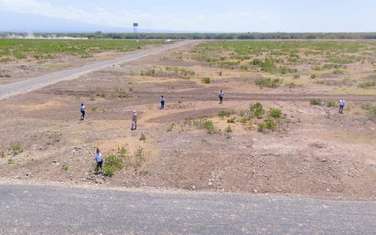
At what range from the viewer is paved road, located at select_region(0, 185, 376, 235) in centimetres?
1112

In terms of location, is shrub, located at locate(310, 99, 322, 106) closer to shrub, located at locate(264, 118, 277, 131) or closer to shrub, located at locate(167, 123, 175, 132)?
shrub, located at locate(264, 118, 277, 131)

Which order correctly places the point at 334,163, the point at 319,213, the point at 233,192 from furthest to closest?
the point at 334,163
the point at 233,192
the point at 319,213

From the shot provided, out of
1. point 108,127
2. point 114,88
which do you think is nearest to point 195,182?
point 108,127

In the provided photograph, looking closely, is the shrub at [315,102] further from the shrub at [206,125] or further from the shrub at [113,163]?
the shrub at [113,163]

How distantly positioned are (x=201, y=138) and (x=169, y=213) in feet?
27.2

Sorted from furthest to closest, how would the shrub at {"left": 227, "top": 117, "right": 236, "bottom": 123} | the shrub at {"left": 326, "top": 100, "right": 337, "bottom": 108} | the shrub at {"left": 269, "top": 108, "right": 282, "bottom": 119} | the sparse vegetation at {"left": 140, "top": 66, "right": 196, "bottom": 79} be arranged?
the sparse vegetation at {"left": 140, "top": 66, "right": 196, "bottom": 79}, the shrub at {"left": 326, "top": 100, "right": 337, "bottom": 108}, the shrub at {"left": 269, "top": 108, "right": 282, "bottom": 119}, the shrub at {"left": 227, "top": 117, "right": 236, "bottom": 123}

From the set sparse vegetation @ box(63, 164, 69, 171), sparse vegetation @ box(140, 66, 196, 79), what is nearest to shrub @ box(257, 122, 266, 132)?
sparse vegetation @ box(63, 164, 69, 171)

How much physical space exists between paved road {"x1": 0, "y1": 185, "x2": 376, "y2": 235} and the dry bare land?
50.9 inches

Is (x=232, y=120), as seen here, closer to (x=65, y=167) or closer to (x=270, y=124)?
(x=270, y=124)

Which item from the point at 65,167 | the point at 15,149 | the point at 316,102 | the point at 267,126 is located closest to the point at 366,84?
the point at 316,102

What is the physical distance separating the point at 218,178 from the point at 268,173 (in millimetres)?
1846

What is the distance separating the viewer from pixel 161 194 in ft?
45.4

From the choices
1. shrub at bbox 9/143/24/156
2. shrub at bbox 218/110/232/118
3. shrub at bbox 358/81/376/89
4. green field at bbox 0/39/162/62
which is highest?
shrub at bbox 358/81/376/89

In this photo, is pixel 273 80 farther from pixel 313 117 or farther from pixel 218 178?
pixel 218 178
